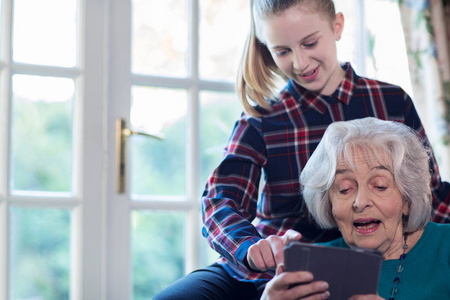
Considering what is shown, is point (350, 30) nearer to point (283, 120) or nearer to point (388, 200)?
point (283, 120)

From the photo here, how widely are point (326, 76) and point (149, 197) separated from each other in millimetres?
955

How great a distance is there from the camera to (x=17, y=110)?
2531mm

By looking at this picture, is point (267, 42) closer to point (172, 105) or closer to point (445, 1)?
point (172, 105)

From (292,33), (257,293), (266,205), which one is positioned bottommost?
(257,293)

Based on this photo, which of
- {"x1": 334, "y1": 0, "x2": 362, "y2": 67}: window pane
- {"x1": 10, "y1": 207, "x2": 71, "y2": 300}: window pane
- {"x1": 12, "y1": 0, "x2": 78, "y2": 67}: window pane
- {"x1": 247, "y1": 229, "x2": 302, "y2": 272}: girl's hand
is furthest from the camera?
{"x1": 10, "y1": 207, "x2": 71, "y2": 300}: window pane

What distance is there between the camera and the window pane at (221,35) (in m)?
2.75

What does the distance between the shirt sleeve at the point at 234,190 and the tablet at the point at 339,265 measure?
15.3 inches

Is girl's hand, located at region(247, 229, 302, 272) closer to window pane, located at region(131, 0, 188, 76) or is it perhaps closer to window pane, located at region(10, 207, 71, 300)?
window pane, located at region(131, 0, 188, 76)

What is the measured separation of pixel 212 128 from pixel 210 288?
1013mm

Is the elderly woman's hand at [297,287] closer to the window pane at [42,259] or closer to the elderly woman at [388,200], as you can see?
the elderly woman at [388,200]

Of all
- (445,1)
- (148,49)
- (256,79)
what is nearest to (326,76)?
(256,79)

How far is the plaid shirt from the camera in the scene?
1.97m

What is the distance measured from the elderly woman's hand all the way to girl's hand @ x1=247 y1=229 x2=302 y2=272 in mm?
104

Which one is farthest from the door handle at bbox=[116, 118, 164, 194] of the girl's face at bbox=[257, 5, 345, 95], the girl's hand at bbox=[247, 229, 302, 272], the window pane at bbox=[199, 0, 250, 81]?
the girl's hand at bbox=[247, 229, 302, 272]
